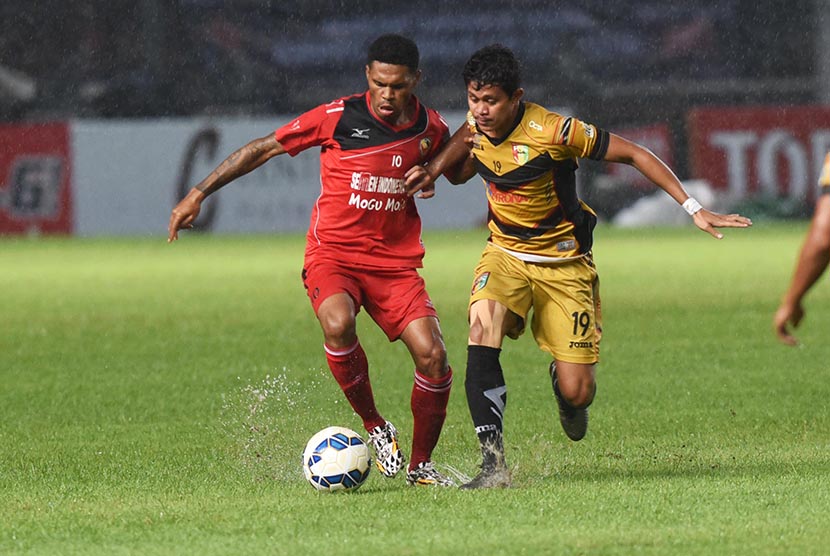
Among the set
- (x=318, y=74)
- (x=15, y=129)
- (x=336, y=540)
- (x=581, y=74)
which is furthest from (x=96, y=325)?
(x=318, y=74)

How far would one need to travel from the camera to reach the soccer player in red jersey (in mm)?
6531

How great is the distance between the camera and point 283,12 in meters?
36.1

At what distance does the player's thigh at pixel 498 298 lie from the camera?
6363mm

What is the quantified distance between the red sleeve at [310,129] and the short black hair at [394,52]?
14.9 inches

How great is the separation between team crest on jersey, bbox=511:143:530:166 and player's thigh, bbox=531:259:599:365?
0.49m

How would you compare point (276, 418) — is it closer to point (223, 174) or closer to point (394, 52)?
point (223, 174)

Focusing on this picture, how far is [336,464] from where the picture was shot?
19.7 ft

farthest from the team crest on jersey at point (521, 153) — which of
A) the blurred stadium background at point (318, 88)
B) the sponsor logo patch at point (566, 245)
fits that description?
the blurred stadium background at point (318, 88)

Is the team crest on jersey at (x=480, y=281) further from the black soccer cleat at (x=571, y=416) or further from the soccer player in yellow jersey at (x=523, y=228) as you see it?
the black soccer cleat at (x=571, y=416)

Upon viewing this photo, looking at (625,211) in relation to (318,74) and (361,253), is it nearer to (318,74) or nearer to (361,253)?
(318,74)

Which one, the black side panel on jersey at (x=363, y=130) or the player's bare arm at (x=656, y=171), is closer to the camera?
the player's bare arm at (x=656, y=171)

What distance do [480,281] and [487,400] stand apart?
0.59 meters

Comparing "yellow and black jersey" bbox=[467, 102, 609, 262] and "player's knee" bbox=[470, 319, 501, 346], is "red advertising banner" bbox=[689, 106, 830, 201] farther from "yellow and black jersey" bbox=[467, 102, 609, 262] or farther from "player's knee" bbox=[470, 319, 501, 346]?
"player's knee" bbox=[470, 319, 501, 346]

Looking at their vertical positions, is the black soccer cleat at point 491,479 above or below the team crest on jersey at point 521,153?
below
